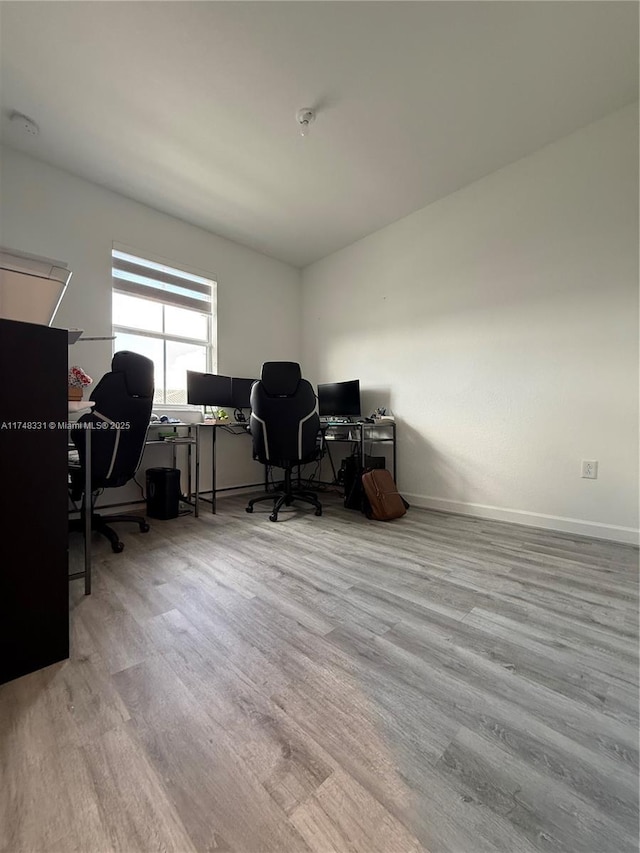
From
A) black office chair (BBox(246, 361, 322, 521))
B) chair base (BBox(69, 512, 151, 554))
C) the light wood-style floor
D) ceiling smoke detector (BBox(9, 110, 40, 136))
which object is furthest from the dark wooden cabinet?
ceiling smoke detector (BBox(9, 110, 40, 136))

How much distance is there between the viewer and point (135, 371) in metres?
2.07

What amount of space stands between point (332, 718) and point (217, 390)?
10.1 feet

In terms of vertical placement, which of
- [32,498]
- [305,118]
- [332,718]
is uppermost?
[305,118]

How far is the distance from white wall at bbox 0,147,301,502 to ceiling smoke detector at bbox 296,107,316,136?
141 cm

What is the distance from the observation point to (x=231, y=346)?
3.85m

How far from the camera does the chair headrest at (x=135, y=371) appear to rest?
2.01 metres

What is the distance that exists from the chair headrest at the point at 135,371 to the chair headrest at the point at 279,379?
864mm

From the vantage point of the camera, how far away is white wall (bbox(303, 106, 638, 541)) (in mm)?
2250

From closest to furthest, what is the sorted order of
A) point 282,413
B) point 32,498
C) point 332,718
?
point 332,718 < point 32,498 < point 282,413

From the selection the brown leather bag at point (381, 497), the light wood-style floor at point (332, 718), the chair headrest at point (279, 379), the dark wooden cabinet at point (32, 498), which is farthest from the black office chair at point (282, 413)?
the dark wooden cabinet at point (32, 498)

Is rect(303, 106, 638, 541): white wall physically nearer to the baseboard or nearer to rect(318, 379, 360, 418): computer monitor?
the baseboard

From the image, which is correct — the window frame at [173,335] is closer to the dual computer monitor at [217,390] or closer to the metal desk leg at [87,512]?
the dual computer monitor at [217,390]

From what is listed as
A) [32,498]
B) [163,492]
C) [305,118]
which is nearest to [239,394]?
[163,492]

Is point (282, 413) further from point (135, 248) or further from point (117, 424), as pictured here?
point (135, 248)
